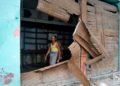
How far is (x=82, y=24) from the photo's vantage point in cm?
891

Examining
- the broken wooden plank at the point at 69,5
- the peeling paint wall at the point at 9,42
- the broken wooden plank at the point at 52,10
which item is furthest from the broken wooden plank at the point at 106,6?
the peeling paint wall at the point at 9,42

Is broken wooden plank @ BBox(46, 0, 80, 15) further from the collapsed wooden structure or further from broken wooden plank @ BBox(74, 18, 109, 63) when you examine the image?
broken wooden plank @ BBox(74, 18, 109, 63)

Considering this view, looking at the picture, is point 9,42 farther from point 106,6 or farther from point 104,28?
point 106,6

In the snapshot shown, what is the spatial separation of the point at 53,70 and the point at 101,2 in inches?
127

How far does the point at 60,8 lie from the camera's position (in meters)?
8.62

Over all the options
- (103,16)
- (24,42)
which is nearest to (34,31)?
(24,42)

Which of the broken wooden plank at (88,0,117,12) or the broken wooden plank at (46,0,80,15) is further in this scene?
the broken wooden plank at (88,0,117,12)

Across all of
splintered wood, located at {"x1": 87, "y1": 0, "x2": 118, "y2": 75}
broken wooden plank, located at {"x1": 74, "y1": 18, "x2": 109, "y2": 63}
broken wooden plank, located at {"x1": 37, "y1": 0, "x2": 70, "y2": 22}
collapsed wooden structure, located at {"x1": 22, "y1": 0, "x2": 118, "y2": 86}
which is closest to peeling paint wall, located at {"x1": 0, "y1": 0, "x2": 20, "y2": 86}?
collapsed wooden structure, located at {"x1": 22, "y1": 0, "x2": 118, "y2": 86}

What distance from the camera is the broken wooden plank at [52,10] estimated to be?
8023 mm

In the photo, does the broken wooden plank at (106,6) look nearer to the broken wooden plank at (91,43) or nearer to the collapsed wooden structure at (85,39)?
the collapsed wooden structure at (85,39)

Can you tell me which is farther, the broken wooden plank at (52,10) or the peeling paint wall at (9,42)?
the broken wooden plank at (52,10)

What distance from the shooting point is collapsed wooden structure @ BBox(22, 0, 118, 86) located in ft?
27.3

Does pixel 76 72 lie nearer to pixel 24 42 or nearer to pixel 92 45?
pixel 92 45

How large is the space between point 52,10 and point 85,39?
4.43 feet
